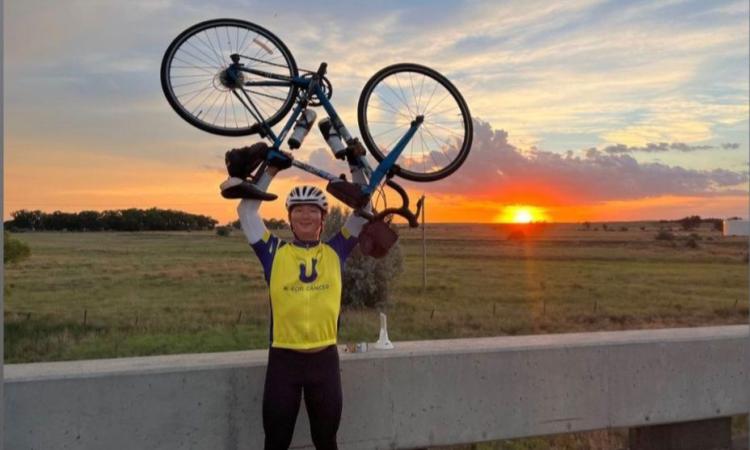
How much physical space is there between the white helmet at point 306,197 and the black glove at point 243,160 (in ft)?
1.13

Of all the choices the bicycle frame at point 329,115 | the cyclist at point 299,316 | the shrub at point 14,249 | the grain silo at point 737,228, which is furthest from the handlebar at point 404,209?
the shrub at point 14,249

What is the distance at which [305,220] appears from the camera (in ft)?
13.0

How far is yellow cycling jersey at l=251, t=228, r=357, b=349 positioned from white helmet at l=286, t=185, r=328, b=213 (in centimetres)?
25

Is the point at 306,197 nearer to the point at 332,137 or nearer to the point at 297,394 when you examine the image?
the point at 332,137

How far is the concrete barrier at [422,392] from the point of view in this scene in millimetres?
4070

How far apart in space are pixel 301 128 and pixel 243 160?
1.83 feet

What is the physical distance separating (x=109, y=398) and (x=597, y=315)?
75.0 feet

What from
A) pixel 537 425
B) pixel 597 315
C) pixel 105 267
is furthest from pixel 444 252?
pixel 537 425

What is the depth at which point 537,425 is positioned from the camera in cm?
498

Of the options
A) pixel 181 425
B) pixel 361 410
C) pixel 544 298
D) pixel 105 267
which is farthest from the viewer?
pixel 105 267

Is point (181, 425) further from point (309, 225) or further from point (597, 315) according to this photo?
point (597, 315)

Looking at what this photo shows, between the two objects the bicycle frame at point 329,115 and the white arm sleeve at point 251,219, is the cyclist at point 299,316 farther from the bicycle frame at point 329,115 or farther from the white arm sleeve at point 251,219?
the bicycle frame at point 329,115

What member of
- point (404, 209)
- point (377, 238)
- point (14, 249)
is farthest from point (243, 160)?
point (14, 249)

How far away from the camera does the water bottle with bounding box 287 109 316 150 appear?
436 cm
